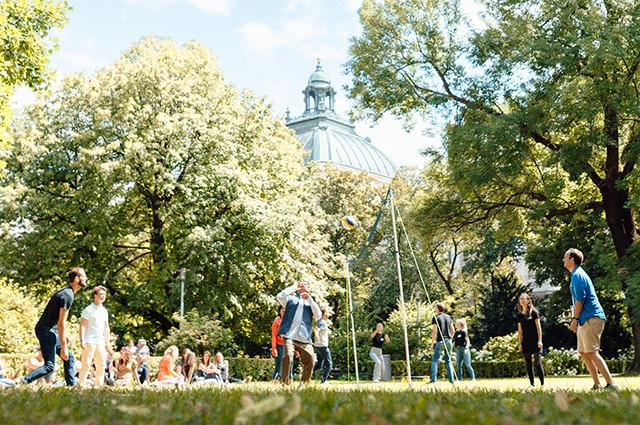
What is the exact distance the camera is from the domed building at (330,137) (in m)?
83.4

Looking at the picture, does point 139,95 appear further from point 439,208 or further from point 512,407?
point 512,407

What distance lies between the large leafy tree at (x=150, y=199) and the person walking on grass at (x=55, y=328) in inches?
649

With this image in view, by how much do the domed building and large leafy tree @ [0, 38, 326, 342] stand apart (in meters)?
51.1

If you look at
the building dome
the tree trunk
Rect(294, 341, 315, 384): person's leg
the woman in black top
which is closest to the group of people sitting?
Rect(294, 341, 315, 384): person's leg

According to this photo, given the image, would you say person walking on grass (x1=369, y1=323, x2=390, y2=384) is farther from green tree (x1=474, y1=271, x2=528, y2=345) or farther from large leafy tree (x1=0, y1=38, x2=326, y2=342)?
green tree (x1=474, y1=271, x2=528, y2=345)

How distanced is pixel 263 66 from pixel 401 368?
47.2ft

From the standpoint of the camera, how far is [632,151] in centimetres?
2147

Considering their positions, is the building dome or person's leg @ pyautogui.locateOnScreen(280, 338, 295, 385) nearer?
person's leg @ pyautogui.locateOnScreen(280, 338, 295, 385)

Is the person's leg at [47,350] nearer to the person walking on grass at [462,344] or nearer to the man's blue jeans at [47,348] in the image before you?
the man's blue jeans at [47,348]

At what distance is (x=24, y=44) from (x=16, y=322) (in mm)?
8282

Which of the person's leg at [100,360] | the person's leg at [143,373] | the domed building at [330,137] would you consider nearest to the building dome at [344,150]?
the domed building at [330,137]

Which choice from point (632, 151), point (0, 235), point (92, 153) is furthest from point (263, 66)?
point (632, 151)

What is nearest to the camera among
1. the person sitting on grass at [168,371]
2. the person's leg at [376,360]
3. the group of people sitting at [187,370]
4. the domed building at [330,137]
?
the person sitting on grass at [168,371]

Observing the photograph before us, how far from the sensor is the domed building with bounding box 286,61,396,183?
83.4m
